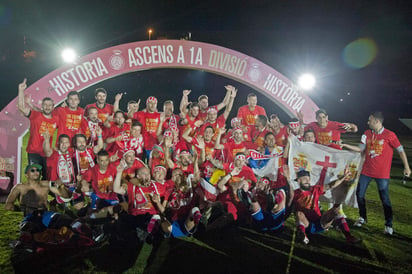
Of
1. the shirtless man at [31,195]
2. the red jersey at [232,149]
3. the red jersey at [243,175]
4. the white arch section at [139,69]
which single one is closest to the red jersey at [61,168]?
the shirtless man at [31,195]

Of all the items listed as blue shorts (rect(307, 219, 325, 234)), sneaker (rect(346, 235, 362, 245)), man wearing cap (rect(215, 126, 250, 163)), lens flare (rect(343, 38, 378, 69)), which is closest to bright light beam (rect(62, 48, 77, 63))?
man wearing cap (rect(215, 126, 250, 163))

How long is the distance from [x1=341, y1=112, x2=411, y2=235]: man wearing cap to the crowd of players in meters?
0.02

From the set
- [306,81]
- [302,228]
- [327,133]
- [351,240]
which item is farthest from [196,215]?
[306,81]

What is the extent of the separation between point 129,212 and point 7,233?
75.5 inches

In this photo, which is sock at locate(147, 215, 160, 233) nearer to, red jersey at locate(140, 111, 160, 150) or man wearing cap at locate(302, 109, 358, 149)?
red jersey at locate(140, 111, 160, 150)

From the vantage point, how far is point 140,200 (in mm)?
4719

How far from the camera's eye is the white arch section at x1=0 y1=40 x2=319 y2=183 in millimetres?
6090

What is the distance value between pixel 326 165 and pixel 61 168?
4783 millimetres

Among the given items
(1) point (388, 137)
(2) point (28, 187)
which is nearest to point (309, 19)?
(1) point (388, 137)

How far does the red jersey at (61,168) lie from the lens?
545 centimetres

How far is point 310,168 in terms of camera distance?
5805mm

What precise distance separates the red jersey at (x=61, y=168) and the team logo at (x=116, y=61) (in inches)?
77.8

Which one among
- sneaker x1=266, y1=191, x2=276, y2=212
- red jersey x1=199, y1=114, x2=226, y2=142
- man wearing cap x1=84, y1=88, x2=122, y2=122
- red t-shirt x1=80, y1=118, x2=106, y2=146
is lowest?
sneaker x1=266, y1=191, x2=276, y2=212

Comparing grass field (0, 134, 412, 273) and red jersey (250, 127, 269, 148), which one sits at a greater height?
red jersey (250, 127, 269, 148)
